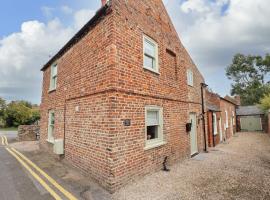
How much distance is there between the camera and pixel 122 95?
221 inches

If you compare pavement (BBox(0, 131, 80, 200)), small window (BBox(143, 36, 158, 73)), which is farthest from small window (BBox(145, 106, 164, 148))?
pavement (BBox(0, 131, 80, 200))

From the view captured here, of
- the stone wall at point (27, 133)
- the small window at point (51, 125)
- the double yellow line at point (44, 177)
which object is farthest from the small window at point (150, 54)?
the stone wall at point (27, 133)

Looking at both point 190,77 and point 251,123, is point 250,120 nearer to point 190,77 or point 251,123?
point 251,123

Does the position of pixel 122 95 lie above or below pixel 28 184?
above

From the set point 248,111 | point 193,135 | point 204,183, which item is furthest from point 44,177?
point 248,111

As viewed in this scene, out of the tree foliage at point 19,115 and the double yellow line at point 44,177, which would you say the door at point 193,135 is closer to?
the double yellow line at point 44,177

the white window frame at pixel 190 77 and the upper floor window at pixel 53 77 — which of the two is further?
the white window frame at pixel 190 77

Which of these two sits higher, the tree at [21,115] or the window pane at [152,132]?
the tree at [21,115]

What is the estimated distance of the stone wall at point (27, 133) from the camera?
1655 centimetres

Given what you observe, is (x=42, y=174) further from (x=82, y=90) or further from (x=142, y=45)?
(x=142, y=45)

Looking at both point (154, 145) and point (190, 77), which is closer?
point (154, 145)

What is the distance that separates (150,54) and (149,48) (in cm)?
26

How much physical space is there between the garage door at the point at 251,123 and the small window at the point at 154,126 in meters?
31.5

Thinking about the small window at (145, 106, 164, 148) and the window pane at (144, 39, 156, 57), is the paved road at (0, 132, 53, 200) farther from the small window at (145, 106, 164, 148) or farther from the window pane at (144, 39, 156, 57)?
the window pane at (144, 39, 156, 57)
